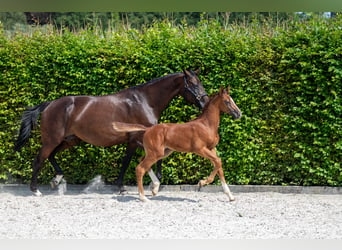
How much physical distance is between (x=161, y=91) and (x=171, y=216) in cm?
200

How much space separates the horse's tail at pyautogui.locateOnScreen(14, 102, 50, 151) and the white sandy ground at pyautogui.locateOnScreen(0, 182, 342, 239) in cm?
86

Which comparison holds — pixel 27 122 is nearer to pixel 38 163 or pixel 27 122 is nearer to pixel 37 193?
pixel 38 163

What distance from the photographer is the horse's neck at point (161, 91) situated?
22.6 feet

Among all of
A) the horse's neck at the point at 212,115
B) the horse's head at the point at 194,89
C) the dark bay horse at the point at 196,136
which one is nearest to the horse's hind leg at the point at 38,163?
the dark bay horse at the point at 196,136

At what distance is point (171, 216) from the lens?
577 cm

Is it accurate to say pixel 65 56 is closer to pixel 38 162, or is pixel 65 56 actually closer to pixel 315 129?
pixel 38 162

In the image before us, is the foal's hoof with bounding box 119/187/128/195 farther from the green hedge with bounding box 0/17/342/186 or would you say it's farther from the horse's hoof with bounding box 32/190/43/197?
the horse's hoof with bounding box 32/190/43/197

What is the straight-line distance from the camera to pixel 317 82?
737 centimetres

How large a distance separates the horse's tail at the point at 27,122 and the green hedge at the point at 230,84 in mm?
547

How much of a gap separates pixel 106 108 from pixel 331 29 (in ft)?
12.3

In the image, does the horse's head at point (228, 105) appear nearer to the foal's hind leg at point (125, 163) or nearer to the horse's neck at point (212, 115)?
the horse's neck at point (212, 115)

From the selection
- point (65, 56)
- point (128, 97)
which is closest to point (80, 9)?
point (128, 97)

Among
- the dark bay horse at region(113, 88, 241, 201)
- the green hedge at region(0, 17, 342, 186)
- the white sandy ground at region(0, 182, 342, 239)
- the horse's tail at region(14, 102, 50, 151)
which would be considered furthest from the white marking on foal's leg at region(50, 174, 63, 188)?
the dark bay horse at region(113, 88, 241, 201)

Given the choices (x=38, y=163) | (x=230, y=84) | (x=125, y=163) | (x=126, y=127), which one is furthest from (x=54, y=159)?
(x=230, y=84)
